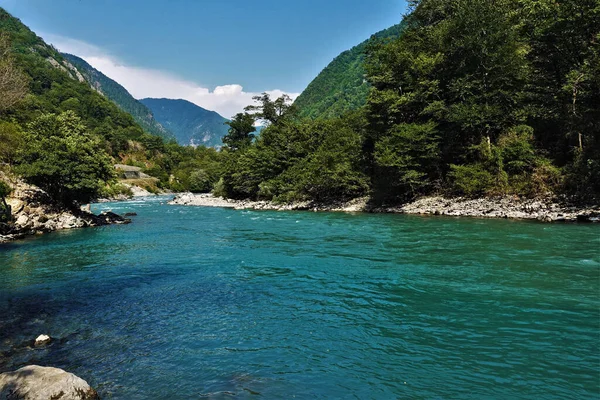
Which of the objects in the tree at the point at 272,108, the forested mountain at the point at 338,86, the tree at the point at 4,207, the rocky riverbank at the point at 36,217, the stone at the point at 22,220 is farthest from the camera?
the forested mountain at the point at 338,86

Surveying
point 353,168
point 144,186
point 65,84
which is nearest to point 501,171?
point 353,168

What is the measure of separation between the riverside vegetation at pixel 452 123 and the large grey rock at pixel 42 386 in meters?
20.3

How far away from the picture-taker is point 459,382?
5.14 metres

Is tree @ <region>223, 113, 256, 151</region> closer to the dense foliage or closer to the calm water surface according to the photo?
the dense foliage

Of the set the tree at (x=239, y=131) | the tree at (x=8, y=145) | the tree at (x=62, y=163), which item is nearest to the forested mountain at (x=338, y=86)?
the tree at (x=239, y=131)

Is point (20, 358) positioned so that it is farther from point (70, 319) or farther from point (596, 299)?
point (596, 299)

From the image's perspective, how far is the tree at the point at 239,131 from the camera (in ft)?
255

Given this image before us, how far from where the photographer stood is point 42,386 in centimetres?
446

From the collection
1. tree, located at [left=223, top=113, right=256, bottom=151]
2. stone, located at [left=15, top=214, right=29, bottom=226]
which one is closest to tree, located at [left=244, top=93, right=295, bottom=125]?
tree, located at [left=223, top=113, right=256, bottom=151]

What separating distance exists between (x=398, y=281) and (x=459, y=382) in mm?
5317

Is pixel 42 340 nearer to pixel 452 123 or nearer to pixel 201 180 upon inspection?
pixel 452 123

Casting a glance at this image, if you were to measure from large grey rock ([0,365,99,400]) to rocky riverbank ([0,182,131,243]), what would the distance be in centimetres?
1919

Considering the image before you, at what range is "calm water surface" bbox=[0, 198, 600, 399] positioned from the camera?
5297mm

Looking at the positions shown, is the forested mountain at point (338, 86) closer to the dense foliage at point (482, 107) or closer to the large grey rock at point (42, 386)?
the dense foliage at point (482, 107)
